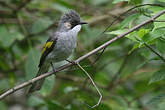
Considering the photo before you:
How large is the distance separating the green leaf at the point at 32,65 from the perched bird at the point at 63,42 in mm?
212

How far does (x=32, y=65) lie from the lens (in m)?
4.41

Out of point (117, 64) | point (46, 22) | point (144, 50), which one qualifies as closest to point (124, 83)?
point (117, 64)

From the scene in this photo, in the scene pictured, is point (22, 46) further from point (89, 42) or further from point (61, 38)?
point (61, 38)

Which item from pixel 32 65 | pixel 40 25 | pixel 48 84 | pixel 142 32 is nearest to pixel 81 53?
pixel 40 25

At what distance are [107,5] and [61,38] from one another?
2.66 m

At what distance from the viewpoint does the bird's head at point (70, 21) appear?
3917 mm

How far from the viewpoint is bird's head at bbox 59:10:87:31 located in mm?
3917

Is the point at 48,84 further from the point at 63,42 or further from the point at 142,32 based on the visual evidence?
the point at 142,32

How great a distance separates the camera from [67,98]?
530cm

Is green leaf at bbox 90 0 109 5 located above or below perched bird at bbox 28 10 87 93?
below

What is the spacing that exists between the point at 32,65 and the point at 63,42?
768 mm

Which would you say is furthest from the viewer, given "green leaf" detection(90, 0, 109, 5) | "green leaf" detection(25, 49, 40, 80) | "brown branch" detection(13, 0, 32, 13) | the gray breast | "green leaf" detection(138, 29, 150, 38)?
"green leaf" detection(90, 0, 109, 5)

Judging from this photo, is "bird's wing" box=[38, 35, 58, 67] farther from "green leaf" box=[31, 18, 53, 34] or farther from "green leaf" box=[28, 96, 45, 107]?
"green leaf" box=[31, 18, 53, 34]

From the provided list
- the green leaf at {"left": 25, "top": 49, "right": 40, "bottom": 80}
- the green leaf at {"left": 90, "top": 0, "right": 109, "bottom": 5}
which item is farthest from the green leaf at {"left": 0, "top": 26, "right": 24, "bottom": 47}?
the green leaf at {"left": 90, "top": 0, "right": 109, "bottom": 5}
